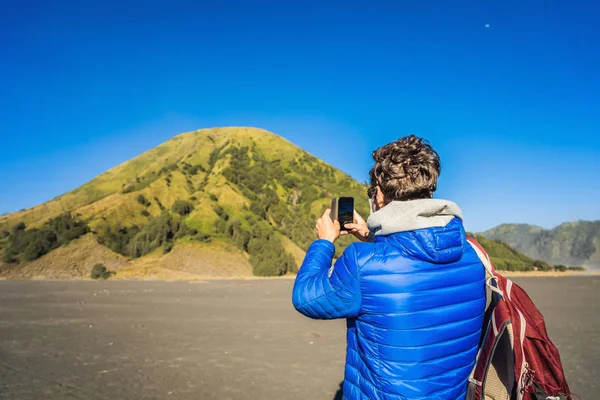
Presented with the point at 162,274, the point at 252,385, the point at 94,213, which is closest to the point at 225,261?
the point at 162,274

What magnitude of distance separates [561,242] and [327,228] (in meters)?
94.4

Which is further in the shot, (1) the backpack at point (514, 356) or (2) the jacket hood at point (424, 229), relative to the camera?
(1) the backpack at point (514, 356)

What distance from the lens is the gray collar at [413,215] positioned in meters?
1.78

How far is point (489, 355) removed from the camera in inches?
78.4

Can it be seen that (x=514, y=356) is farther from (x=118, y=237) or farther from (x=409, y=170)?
(x=118, y=237)

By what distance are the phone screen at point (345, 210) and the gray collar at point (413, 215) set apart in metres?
0.35

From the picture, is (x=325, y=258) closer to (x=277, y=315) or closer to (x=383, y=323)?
(x=383, y=323)

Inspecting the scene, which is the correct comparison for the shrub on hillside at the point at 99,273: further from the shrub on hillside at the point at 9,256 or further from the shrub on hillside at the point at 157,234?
the shrub on hillside at the point at 9,256

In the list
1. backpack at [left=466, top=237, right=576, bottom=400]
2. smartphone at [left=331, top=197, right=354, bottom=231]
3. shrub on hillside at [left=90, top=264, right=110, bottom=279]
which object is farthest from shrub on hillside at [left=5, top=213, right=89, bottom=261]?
backpack at [left=466, top=237, right=576, bottom=400]

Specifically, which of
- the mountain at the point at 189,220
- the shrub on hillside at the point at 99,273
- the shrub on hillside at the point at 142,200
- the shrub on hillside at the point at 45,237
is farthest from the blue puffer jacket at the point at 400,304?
the shrub on hillside at the point at 142,200

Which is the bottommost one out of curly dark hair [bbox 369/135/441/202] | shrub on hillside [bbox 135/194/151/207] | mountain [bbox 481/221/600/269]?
mountain [bbox 481/221/600/269]

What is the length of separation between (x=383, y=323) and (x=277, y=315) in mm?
11369

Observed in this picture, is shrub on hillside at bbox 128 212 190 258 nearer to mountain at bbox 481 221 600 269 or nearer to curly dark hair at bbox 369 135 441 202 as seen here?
curly dark hair at bbox 369 135 441 202

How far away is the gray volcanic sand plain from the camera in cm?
609
